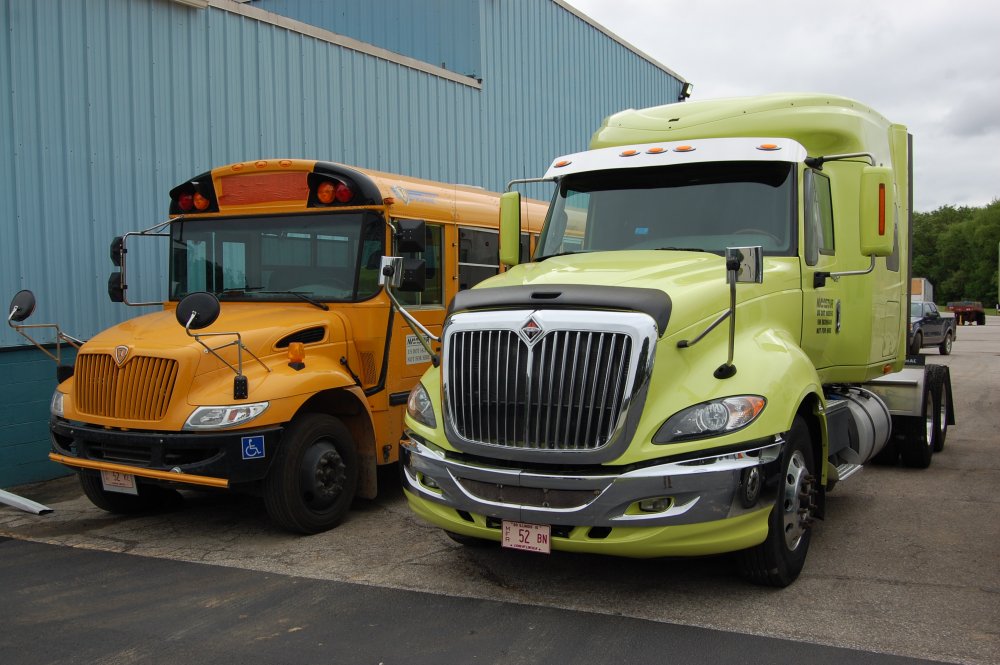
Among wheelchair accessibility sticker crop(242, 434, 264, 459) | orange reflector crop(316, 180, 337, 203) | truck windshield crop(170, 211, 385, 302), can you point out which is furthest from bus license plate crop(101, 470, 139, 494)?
orange reflector crop(316, 180, 337, 203)

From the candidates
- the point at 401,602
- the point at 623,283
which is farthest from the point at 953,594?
the point at 401,602

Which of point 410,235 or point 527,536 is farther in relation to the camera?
point 410,235

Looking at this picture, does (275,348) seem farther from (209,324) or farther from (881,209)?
(881,209)

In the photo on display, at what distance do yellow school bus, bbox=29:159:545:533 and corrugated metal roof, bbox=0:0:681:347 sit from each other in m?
1.55

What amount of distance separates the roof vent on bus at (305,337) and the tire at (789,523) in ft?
11.4

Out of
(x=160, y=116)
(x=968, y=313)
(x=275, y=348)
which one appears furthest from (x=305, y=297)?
(x=968, y=313)

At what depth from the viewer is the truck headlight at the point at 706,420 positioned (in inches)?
183

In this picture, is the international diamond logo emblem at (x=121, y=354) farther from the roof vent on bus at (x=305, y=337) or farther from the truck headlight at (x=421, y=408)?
the truck headlight at (x=421, y=408)

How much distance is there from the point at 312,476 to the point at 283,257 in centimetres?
191

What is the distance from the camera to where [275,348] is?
657 cm

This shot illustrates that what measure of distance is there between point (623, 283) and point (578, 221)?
5.31 ft

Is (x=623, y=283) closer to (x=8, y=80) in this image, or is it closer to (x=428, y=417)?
(x=428, y=417)

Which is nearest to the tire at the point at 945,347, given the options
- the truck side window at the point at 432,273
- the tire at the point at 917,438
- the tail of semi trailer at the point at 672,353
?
the tire at the point at 917,438

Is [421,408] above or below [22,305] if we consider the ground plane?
below
